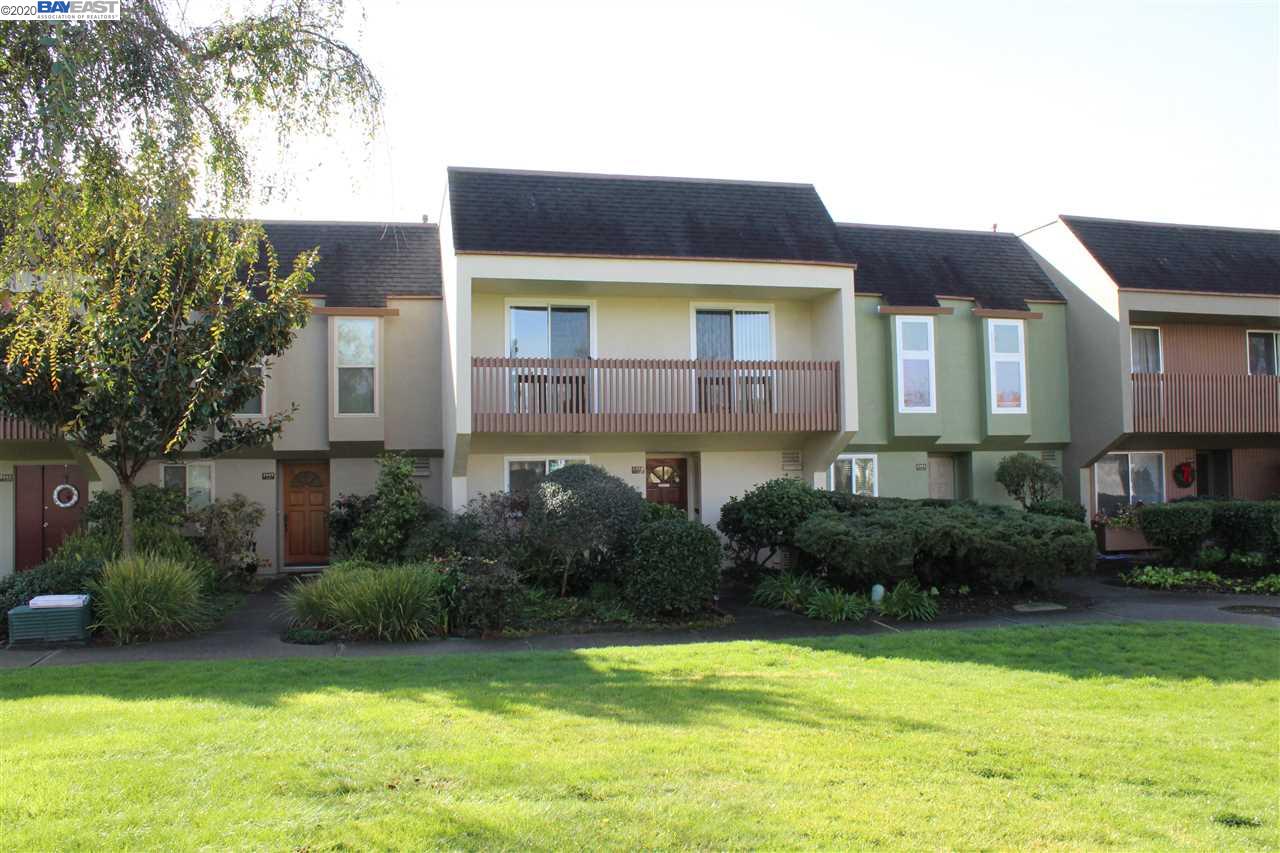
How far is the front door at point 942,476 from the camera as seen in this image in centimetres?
1978

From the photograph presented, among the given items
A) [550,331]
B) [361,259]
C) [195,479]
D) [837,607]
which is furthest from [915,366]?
[195,479]

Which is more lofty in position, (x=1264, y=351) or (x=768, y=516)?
(x=1264, y=351)

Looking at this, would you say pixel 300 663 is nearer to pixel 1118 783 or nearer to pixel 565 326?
pixel 1118 783

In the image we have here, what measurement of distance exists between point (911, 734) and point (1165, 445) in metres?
16.9

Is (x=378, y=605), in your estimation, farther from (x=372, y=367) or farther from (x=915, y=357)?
(x=915, y=357)

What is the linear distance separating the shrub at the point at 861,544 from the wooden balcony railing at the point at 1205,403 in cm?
799

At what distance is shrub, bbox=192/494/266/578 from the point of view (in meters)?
15.7

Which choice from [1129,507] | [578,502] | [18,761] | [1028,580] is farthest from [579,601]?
[1129,507]

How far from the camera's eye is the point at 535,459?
17.0m

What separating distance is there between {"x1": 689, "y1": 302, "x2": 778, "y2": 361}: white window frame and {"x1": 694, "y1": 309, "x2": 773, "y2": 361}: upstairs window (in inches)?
0.8

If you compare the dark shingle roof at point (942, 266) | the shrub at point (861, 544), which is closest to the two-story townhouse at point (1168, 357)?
the dark shingle roof at point (942, 266)

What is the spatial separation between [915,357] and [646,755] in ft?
46.9

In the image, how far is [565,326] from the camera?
56.1ft

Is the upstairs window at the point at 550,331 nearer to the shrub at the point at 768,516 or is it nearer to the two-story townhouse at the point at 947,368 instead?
the shrub at the point at 768,516
